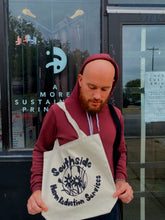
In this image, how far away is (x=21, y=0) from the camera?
7.86 feet

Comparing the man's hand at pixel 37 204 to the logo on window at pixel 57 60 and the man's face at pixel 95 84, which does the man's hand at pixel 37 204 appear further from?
the logo on window at pixel 57 60

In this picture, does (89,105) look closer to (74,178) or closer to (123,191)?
(74,178)

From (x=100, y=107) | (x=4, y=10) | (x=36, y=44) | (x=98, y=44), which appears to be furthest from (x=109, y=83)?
(x=4, y=10)

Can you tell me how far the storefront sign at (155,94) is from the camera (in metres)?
2.50

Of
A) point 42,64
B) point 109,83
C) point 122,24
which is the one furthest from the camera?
point 42,64

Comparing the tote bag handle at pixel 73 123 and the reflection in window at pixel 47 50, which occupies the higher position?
the reflection in window at pixel 47 50

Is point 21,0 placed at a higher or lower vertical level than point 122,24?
higher

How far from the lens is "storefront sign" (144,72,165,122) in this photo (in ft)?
8.21

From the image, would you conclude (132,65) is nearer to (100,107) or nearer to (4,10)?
(100,107)


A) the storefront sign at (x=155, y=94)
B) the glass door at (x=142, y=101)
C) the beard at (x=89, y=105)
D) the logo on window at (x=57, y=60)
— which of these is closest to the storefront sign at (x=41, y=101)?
the logo on window at (x=57, y=60)

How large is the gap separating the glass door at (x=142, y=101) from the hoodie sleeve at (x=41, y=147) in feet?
3.82

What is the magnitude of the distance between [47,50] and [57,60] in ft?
0.53

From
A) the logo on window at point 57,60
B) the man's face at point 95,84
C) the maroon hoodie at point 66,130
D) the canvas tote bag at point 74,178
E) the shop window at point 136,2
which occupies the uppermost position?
the shop window at point 136,2

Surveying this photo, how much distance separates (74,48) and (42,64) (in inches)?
16.4
